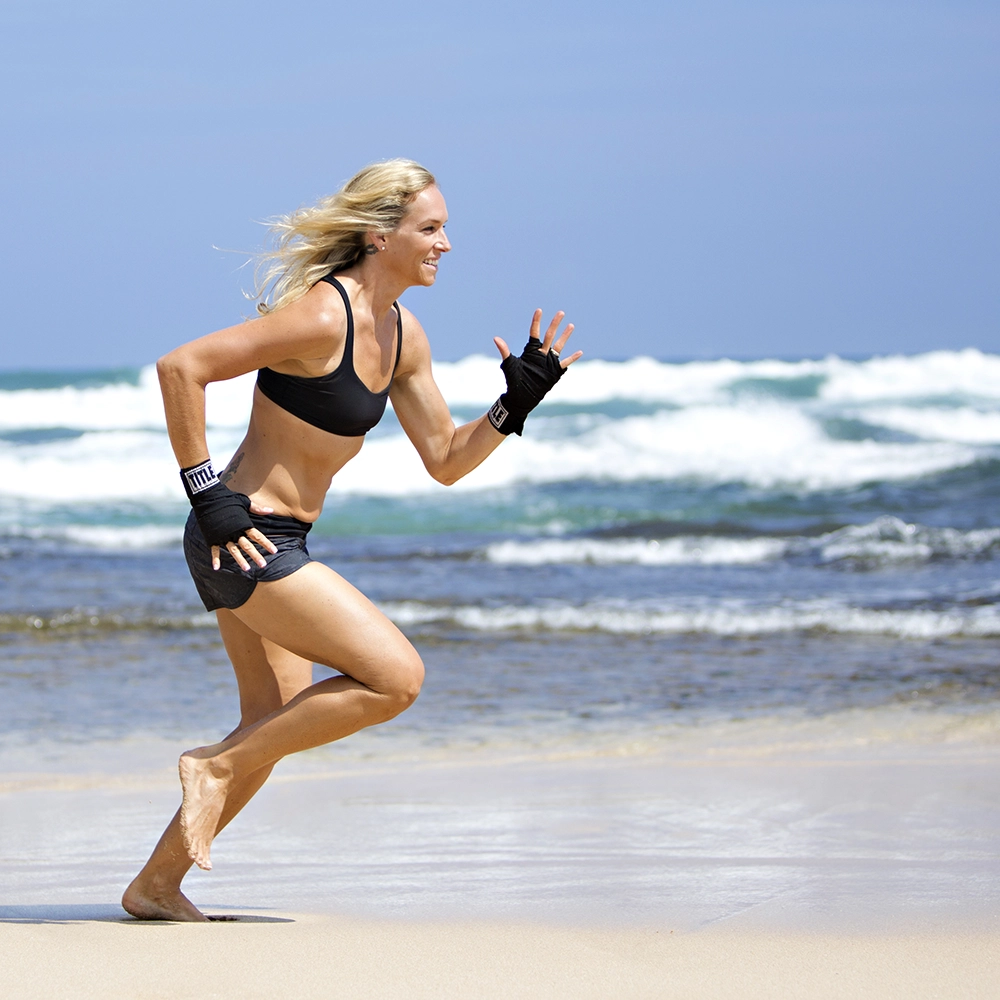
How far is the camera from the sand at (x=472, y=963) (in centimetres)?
288

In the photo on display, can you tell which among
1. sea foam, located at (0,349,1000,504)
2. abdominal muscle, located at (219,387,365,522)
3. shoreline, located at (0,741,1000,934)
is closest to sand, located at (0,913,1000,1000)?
shoreline, located at (0,741,1000,934)

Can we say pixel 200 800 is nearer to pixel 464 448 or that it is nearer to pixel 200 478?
pixel 200 478

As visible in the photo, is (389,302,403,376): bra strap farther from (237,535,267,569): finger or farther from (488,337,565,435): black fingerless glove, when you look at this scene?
(237,535,267,569): finger

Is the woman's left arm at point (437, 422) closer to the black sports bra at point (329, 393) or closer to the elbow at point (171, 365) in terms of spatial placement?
the black sports bra at point (329, 393)

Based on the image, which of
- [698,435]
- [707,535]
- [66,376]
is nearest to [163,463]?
[698,435]

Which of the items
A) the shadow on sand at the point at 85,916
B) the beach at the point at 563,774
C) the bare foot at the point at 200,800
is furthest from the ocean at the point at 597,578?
the bare foot at the point at 200,800

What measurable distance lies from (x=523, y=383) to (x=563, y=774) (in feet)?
7.70

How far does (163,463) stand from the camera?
998 inches

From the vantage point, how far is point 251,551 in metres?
3.24

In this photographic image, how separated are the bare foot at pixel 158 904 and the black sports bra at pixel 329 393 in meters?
1.31

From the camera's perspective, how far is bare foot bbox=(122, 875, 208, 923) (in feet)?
11.5

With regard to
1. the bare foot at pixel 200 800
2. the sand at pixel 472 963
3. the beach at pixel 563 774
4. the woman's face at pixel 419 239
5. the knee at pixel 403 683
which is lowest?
the beach at pixel 563 774

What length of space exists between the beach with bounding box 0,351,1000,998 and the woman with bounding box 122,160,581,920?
442mm

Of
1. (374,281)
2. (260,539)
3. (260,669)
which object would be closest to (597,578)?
(260,669)
